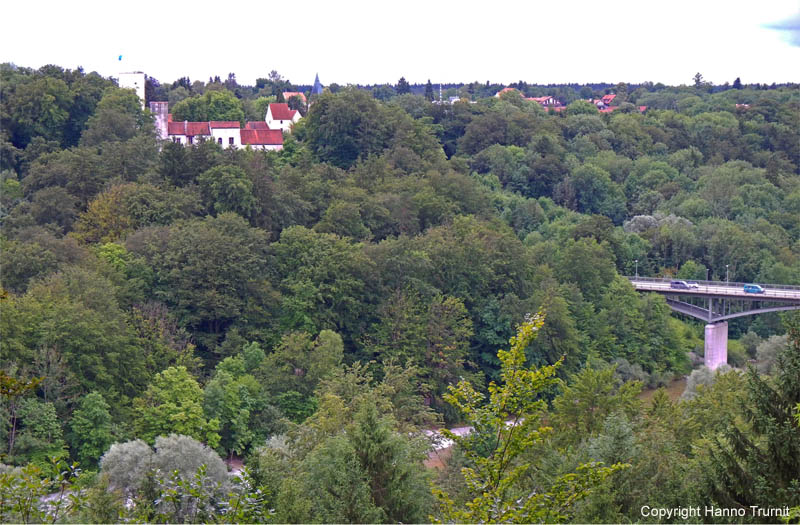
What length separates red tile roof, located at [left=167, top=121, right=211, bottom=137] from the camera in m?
49.4

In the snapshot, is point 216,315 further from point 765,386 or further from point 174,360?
point 765,386

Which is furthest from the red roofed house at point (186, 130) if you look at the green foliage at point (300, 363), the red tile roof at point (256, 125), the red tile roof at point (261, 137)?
→ the green foliage at point (300, 363)

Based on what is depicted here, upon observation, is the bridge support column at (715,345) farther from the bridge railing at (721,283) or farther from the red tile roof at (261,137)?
the red tile roof at (261,137)

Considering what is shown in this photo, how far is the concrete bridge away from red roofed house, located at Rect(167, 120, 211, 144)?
22139mm

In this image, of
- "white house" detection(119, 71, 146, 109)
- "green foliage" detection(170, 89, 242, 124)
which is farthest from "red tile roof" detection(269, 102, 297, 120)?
"white house" detection(119, 71, 146, 109)

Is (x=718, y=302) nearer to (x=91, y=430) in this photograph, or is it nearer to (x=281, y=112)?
(x=281, y=112)

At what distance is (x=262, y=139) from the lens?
5003cm

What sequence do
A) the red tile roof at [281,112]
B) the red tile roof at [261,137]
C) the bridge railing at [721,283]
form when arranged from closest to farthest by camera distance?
the bridge railing at [721,283] < the red tile roof at [261,137] < the red tile roof at [281,112]

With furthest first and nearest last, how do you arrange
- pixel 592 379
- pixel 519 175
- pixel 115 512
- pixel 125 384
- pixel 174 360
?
pixel 519 175 < pixel 174 360 < pixel 125 384 < pixel 592 379 < pixel 115 512

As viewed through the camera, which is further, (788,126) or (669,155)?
(788,126)

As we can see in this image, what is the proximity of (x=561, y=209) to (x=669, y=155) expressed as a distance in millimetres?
17668

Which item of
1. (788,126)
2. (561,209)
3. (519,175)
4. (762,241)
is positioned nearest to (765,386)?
(762,241)

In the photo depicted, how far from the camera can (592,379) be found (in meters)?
21.0

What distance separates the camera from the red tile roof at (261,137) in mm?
49875
